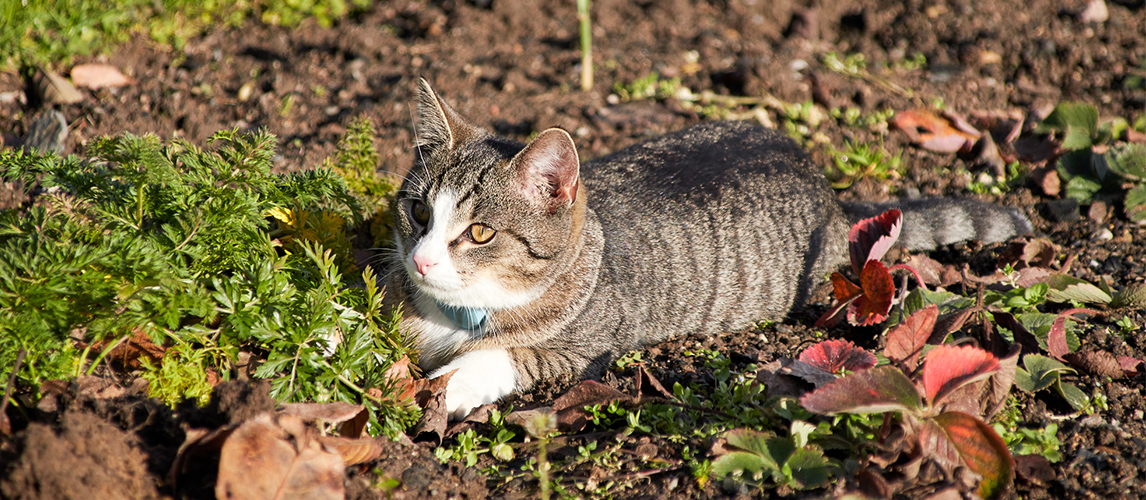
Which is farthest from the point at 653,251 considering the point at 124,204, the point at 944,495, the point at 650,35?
the point at 650,35

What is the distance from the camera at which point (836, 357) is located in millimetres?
2643

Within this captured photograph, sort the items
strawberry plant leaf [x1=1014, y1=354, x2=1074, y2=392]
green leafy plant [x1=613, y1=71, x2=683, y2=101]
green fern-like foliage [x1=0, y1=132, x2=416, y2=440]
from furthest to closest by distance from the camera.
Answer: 1. green leafy plant [x1=613, y1=71, x2=683, y2=101]
2. strawberry plant leaf [x1=1014, y1=354, x2=1074, y2=392]
3. green fern-like foliage [x1=0, y1=132, x2=416, y2=440]

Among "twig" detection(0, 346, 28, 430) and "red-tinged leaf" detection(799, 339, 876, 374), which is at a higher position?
"twig" detection(0, 346, 28, 430)

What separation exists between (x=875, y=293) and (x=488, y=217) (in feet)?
5.14

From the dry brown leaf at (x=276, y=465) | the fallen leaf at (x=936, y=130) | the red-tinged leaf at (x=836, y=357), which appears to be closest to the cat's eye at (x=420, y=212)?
the dry brown leaf at (x=276, y=465)

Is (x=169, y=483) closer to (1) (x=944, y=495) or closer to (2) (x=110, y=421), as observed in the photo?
(2) (x=110, y=421)

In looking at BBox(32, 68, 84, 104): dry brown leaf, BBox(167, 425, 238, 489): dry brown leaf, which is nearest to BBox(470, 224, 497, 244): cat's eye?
BBox(167, 425, 238, 489): dry brown leaf

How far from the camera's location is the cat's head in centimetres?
301

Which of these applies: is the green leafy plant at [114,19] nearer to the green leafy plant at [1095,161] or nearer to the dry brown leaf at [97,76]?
the dry brown leaf at [97,76]

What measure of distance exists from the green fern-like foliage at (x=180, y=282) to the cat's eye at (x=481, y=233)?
0.53m

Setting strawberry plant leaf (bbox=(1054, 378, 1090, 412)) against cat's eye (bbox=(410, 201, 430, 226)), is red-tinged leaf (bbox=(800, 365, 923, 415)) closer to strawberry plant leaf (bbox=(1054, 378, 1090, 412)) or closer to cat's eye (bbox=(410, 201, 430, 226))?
strawberry plant leaf (bbox=(1054, 378, 1090, 412))

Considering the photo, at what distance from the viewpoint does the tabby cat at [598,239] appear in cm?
311

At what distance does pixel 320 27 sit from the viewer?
574 cm

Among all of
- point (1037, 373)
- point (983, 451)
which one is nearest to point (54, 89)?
point (983, 451)
